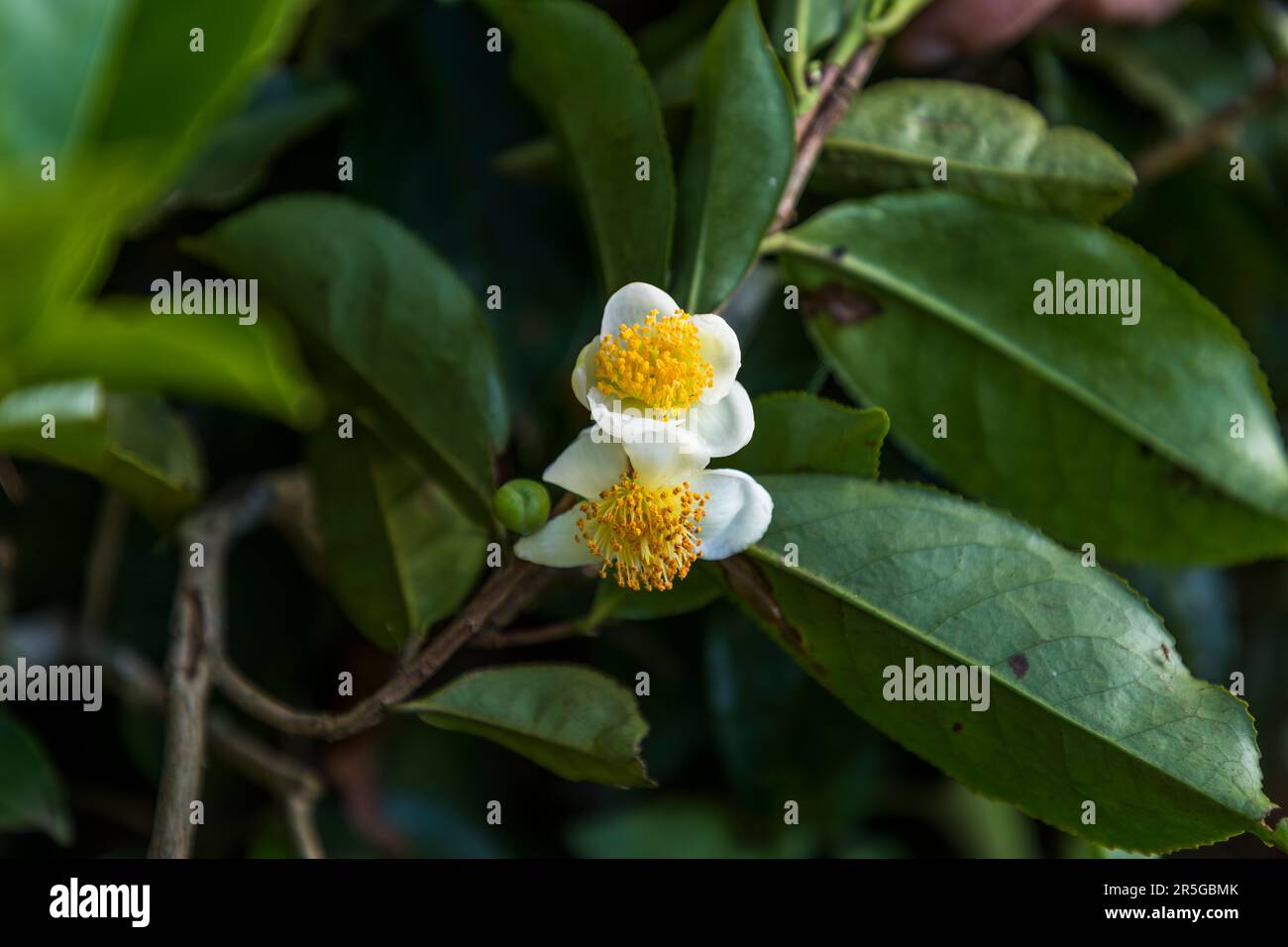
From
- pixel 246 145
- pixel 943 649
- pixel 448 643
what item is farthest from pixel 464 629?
pixel 246 145

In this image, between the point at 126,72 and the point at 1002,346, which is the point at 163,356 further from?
the point at 1002,346

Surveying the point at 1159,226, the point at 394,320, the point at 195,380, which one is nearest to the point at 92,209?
the point at 195,380

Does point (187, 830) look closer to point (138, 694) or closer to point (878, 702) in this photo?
point (138, 694)

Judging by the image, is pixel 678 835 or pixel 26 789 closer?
pixel 26 789

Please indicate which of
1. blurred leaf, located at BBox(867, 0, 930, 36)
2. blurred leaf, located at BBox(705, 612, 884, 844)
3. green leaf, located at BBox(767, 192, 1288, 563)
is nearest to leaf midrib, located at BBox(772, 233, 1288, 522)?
green leaf, located at BBox(767, 192, 1288, 563)

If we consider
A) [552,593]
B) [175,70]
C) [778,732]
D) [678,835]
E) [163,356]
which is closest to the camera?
[163,356]
